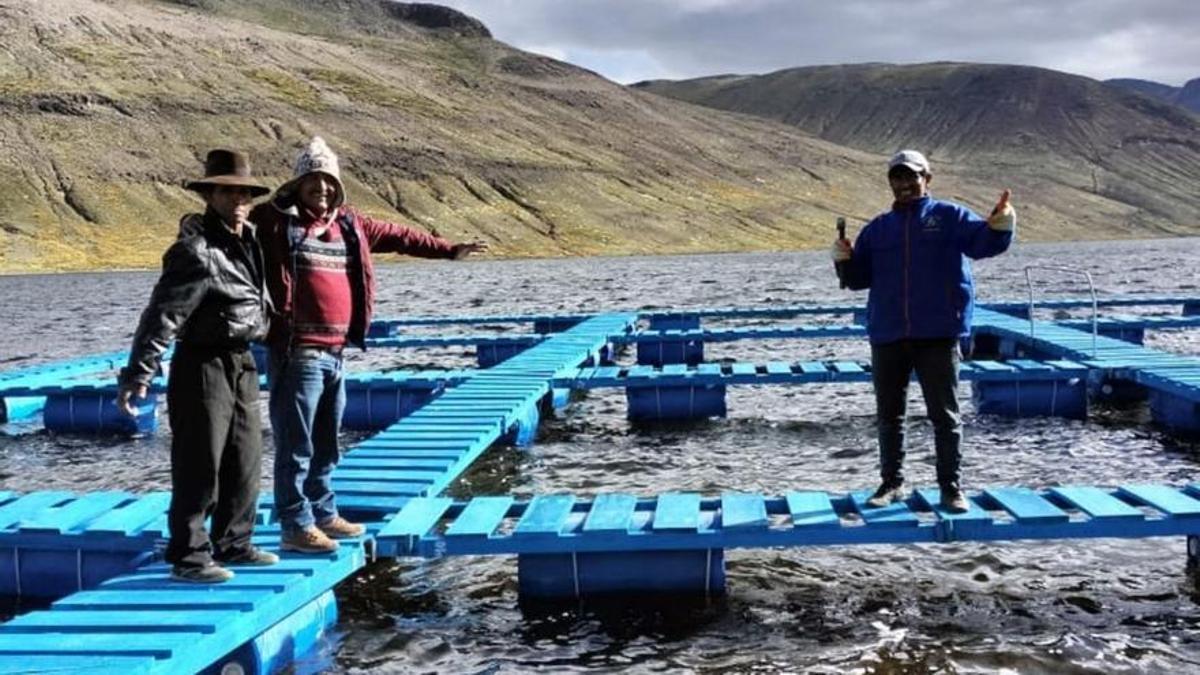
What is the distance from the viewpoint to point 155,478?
1352cm

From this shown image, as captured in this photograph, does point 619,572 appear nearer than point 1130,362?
Yes

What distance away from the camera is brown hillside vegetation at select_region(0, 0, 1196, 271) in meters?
112

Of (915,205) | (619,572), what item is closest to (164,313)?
(619,572)

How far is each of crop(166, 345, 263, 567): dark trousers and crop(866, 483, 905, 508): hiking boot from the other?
4431 millimetres

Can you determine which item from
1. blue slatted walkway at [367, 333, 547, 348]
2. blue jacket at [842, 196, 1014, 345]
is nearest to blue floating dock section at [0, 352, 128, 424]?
blue slatted walkway at [367, 333, 547, 348]

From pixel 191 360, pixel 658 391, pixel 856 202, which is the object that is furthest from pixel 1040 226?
pixel 191 360

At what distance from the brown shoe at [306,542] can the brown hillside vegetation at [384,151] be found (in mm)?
94644

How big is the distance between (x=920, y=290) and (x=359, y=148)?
134 m

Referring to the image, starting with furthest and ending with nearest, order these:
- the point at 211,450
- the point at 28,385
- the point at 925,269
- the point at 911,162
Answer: the point at 28,385 → the point at 925,269 → the point at 911,162 → the point at 211,450

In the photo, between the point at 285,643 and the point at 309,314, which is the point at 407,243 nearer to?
the point at 309,314

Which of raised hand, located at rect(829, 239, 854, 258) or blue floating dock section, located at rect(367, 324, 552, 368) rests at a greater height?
raised hand, located at rect(829, 239, 854, 258)

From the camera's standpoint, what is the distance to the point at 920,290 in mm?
7934

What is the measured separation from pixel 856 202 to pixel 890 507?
16707 cm

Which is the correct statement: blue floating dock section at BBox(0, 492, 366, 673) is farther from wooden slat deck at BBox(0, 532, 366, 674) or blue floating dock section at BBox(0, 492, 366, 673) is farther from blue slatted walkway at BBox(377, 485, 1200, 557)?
blue slatted walkway at BBox(377, 485, 1200, 557)
